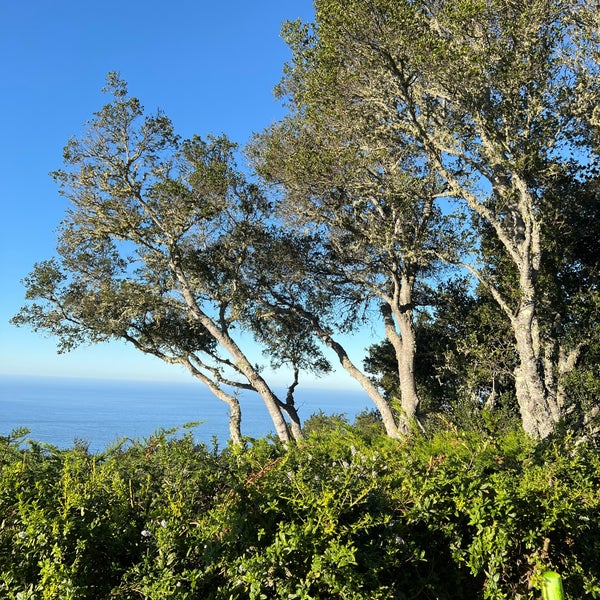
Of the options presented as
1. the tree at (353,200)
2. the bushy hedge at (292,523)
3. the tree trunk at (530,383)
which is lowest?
the bushy hedge at (292,523)

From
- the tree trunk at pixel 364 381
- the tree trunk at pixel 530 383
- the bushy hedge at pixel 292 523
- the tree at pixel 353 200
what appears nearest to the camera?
the bushy hedge at pixel 292 523

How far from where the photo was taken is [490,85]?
10852 mm

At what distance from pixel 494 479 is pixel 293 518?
117 cm

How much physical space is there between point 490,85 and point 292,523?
1046cm

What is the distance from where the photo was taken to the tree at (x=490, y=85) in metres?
10.5

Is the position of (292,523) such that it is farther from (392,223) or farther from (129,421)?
(129,421)

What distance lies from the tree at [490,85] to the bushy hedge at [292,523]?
748 cm

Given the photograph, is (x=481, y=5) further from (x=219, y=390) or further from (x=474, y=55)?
(x=219, y=390)

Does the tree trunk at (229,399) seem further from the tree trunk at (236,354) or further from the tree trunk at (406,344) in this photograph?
the tree trunk at (406,344)

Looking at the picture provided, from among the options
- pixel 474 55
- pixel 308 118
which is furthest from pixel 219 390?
pixel 474 55

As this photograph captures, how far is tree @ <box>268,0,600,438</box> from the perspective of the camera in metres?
10.5

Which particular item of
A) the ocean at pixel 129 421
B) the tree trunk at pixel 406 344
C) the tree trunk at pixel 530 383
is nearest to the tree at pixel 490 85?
the tree trunk at pixel 530 383

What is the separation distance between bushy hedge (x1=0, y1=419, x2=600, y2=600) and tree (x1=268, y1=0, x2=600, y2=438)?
7.48m

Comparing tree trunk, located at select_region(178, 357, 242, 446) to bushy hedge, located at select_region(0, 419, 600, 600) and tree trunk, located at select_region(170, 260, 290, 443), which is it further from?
bushy hedge, located at select_region(0, 419, 600, 600)
